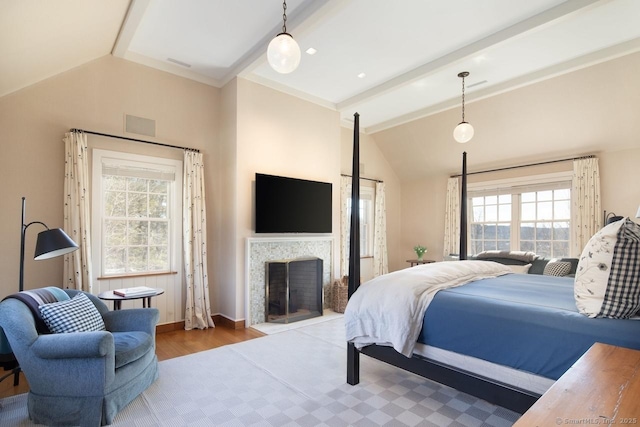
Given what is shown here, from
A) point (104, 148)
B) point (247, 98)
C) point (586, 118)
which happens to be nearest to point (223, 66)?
point (247, 98)

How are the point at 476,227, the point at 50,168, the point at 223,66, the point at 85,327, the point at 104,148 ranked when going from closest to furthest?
the point at 85,327, the point at 50,168, the point at 104,148, the point at 223,66, the point at 476,227

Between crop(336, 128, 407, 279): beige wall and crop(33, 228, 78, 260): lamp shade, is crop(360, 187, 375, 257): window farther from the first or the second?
crop(33, 228, 78, 260): lamp shade

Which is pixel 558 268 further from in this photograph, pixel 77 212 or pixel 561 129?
pixel 77 212

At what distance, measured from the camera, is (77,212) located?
3.52 meters

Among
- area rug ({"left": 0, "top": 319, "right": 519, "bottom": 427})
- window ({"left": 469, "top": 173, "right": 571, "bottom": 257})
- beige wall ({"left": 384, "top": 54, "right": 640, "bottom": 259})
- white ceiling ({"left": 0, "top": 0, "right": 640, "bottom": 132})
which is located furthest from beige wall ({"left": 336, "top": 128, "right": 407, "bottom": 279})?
area rug ({"left": 0, "top": 319, "right": 519, "bottom": 427})

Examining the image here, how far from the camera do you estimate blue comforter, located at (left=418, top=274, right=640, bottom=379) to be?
170 cm

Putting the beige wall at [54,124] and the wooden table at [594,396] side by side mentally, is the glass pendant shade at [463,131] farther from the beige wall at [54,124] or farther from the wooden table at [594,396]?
the beige wall at [54,124]

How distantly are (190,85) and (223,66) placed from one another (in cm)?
55

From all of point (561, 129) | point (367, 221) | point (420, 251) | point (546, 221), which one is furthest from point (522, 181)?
point (367, 221)

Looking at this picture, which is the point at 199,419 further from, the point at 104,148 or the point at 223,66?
the point at 223,66

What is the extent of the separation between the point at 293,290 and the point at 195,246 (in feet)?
4.76

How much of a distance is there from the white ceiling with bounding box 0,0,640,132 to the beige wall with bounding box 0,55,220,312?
15 cm

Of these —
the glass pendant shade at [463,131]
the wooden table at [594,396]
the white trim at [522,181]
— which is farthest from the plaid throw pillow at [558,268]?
the wooden table at [594,396]

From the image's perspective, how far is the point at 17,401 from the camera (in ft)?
8.06
